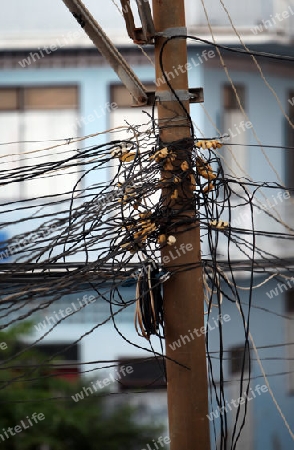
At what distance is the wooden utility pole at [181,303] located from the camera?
5449 millimetres

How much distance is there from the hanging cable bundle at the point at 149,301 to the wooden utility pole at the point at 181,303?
6 centimetres

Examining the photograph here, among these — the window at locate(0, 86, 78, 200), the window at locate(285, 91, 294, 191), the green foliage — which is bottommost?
the green foliage

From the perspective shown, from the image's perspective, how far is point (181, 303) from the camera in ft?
18.0

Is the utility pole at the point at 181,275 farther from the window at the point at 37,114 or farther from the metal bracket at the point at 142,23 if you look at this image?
the window at the point at 37,114

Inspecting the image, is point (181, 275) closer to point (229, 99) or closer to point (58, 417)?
point (58, 417)

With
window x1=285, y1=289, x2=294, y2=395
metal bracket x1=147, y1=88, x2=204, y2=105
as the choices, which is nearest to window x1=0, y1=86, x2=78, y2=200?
window x1=285, y1=289, x2=294, y2=395

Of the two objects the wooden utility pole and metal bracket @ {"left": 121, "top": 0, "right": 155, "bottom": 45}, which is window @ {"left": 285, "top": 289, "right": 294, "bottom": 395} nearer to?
the wooden utility pole

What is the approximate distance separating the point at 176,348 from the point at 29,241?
45.6 inches

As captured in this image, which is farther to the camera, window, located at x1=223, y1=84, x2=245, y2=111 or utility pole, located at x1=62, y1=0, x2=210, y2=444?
window, located at x1=223, y1=84, x2=245, y2=111

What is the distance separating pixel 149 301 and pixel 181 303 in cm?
20

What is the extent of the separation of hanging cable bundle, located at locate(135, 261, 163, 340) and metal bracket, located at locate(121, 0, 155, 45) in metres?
1.40

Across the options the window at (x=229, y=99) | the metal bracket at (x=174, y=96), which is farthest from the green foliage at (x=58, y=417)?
the metal bracket at (x=174, y=96)

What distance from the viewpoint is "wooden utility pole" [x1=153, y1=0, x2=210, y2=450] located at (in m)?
5.45

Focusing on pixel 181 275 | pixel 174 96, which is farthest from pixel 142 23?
pixel 181 275
